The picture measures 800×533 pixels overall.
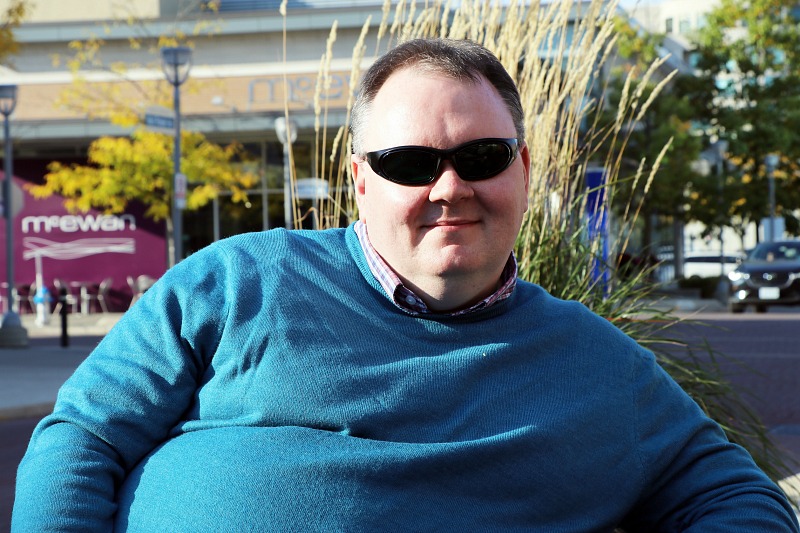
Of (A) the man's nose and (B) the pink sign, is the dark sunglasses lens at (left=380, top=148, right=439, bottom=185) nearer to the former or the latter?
(A) the man's nose

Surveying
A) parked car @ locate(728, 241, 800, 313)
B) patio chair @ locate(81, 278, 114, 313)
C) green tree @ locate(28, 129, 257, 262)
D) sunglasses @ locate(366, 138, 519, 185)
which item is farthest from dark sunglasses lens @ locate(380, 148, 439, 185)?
patio chair @ locate(81, 278, 114, 313)

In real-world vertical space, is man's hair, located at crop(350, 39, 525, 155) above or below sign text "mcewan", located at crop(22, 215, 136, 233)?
above

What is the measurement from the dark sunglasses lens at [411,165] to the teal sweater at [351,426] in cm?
19

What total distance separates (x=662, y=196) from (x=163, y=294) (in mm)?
26558

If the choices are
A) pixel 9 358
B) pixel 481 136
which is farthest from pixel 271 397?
pixel 9 358

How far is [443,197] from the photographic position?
6.41ft

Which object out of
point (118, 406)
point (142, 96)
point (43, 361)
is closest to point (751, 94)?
point (142, 96)

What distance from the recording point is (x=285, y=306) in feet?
6.32

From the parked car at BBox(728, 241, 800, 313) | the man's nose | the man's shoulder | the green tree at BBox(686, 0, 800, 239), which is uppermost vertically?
the green tree at BBox(686, 0, 800, 239)

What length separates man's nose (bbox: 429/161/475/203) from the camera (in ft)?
6.41

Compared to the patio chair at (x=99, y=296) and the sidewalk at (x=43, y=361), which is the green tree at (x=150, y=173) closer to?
the sidewalk at (x=43, y=361)

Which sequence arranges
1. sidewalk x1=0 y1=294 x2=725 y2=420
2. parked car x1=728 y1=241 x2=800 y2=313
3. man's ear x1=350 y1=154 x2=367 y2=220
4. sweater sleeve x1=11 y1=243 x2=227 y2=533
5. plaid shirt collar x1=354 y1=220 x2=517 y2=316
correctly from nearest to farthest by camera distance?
sweater sleeve x1=11 y1=243 x2=227 y2=533 < plaid shirt collar x1=354 y1=220 x2=517 y2=316 < man's ear x1=350 y1=154 x2=367 y2=220 < sidewalk x1=0 y1=294 x2=725 y2=420 < parked car x1=728 y1=241 x2=800 y2=313

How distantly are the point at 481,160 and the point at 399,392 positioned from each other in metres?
0.43

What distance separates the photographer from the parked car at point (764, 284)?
2030 centimetres
